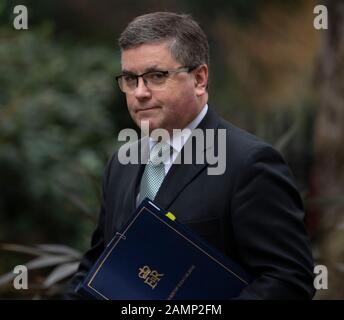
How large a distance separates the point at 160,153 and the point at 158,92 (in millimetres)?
245

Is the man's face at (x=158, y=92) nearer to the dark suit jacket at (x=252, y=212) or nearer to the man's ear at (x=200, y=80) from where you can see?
the man's ear at (x=200, y=80)

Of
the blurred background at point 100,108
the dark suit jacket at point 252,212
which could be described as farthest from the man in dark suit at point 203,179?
the blurred background at point 100,108

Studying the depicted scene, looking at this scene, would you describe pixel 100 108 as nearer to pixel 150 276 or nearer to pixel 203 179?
pixel 203 179

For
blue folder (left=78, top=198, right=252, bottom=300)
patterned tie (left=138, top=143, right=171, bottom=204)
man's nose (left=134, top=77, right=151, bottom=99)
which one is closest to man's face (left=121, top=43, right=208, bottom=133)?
man's nose (left=134, top=77, right=151, bottom=99)

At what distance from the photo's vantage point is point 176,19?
2.48 m

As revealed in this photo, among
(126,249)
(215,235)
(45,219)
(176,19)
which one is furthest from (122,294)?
(45,219)

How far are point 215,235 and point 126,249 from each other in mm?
257

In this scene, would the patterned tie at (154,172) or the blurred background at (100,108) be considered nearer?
the patterned tie at (154,172)

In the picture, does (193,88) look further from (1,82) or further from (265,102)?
(265,102)

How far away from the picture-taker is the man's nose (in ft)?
7.85

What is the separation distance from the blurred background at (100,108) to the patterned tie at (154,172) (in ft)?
5.06

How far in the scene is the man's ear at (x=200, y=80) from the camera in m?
2.49

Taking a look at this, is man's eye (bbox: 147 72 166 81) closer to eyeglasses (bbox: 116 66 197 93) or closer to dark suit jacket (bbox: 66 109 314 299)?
eyeglasses (bbox: 116 66 197 93)

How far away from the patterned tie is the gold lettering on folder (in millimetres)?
318
